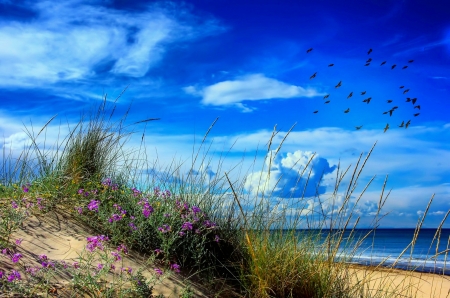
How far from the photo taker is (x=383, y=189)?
3.60 meters

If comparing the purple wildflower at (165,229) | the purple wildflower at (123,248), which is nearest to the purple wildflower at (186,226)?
the purple wildflower at (165,229)

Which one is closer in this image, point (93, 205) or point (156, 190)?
point (93, 205)

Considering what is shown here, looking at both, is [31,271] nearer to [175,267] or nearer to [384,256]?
[175,267]

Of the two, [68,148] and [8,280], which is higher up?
[68,148]

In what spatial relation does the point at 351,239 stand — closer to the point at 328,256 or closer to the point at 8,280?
the point at 328,256

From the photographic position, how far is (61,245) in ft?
12.3

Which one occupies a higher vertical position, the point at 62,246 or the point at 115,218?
the point at 115,218

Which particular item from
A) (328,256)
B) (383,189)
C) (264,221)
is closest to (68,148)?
(264,221)

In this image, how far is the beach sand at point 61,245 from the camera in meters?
3.44

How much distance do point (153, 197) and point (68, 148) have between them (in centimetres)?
154

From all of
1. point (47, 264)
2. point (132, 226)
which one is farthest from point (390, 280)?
point (47, 264)

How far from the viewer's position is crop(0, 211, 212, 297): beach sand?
3.44 meters

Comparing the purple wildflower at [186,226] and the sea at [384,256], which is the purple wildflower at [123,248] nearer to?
the purple wildflower at [186,226]

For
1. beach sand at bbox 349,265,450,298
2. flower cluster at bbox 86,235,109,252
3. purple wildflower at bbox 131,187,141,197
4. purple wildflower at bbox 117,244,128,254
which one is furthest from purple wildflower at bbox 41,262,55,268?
beach sand at bbox 349,265,450,298
